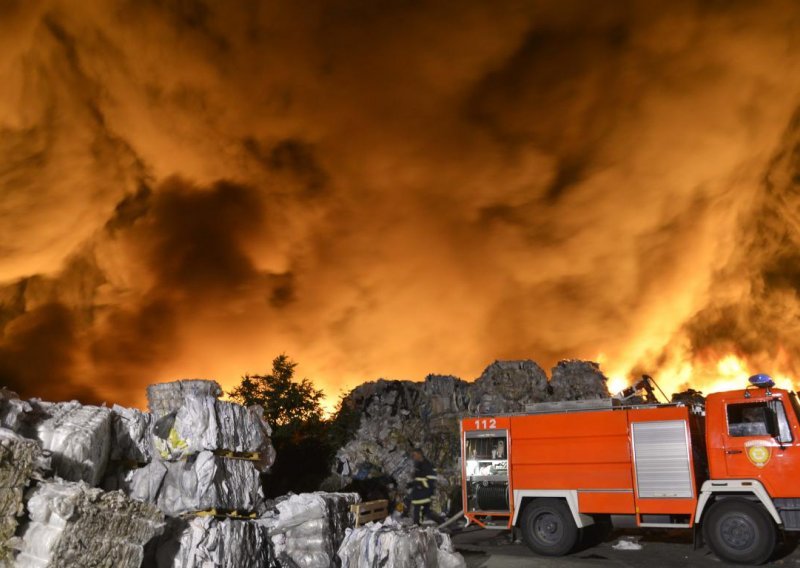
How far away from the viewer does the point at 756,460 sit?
31.0 ft

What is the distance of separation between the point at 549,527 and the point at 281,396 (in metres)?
17.0

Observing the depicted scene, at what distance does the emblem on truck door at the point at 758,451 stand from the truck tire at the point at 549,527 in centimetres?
324

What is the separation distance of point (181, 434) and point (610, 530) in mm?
9717

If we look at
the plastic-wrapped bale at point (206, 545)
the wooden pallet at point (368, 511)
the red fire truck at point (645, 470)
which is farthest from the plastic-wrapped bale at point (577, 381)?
the plastic-wrapped bale at point (206, 545)

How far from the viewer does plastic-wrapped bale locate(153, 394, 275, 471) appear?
24.9 feet

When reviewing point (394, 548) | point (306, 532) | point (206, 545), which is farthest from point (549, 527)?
point (206, 545)

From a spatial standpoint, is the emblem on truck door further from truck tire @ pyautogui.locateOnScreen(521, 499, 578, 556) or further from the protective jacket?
the protective jacket

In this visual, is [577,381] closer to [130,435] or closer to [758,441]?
[758,441]

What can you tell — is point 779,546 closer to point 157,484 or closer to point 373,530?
point 373,530

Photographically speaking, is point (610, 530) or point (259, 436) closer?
point (259, 436)

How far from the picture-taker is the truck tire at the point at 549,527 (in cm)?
1081

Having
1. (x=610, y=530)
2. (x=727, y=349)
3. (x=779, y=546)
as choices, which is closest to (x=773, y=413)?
(x=779, y=546)

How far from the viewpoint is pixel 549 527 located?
11.1 meters

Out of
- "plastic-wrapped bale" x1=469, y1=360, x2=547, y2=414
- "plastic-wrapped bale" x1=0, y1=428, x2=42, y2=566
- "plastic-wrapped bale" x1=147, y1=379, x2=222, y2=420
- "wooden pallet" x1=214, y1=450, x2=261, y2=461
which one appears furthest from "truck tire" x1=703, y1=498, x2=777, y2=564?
"plastic-wrapped bale" x1=469, y1=360, x2=547, y2=414
